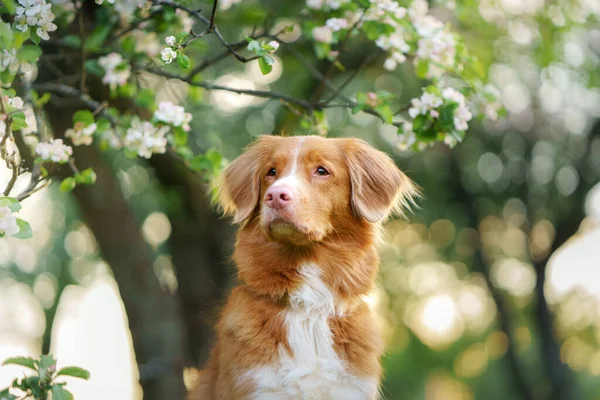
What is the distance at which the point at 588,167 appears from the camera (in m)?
16.2

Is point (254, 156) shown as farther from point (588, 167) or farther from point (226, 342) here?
point (588, 167)

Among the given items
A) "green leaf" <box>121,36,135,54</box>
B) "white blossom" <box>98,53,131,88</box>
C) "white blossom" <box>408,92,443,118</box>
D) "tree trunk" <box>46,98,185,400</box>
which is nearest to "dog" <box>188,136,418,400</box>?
"white blossom" <box>408,92,443,118</box>

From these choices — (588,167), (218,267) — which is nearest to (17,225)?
(218,267)

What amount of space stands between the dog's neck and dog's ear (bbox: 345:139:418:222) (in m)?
0.14

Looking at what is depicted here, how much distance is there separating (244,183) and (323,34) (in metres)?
1.80

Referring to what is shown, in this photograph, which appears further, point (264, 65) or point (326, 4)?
point (326, 4)

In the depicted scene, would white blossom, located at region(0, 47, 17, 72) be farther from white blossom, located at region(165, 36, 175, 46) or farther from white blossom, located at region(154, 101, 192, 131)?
white blossom, located at region(154, 101, 192, 131)

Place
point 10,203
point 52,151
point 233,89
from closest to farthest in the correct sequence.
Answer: point 10,203, point 52,151, point 233,89

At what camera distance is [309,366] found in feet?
14.8

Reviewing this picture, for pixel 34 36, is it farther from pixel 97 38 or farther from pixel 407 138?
pixel 407 138

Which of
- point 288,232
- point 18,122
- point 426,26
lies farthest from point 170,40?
point 426,26

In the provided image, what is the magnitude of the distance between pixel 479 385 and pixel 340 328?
2283 cm

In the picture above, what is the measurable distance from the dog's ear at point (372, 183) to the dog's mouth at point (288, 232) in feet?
1.58

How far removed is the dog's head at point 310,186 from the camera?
177 inches
